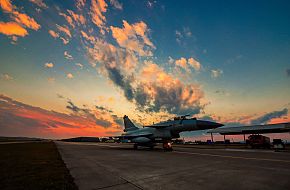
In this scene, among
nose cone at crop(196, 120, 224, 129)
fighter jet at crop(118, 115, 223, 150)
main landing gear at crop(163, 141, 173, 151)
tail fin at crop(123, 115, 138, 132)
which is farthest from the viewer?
tail fin at crop(123, 115, 138, 132)

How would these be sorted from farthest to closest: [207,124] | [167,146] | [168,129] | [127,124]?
[127,124]
[168,129]
[167,146]
[207,124]

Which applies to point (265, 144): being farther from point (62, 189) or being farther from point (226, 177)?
point (62, 189)

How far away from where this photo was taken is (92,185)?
5.66 metres

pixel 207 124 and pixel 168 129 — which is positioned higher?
pixel 207 124

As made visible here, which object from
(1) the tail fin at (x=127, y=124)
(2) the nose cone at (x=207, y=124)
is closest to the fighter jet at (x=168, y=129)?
(2) the nose cone at (x=207, y=124)

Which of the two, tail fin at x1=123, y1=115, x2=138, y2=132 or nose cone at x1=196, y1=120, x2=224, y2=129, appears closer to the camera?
nose cone at x1=196, y1=120, x2=224, y2=129

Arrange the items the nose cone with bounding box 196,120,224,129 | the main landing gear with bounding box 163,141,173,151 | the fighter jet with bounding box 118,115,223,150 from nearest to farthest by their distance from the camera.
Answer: the nose cone with bounding box 196,120,224,129 → the fighter jet with bounding box 118,115,223,150 → the main landing gear with bounding box 163,141,173,151

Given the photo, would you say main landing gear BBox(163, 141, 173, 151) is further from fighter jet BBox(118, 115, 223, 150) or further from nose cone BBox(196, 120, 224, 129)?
nose cone BBox(196, 120, 224, 129)

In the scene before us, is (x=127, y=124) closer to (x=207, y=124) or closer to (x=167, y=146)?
(x=167, y=146)

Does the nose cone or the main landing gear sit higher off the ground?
the nose cone

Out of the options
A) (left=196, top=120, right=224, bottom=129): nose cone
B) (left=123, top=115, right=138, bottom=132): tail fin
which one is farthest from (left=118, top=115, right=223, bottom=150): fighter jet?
(left=123, top=115, right=138, bottom=132): tail fin

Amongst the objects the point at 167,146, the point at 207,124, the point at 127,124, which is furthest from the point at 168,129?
the point at 127,124

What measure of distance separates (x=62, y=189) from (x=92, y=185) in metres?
0.91

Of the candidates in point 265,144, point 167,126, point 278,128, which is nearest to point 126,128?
point 167,126
